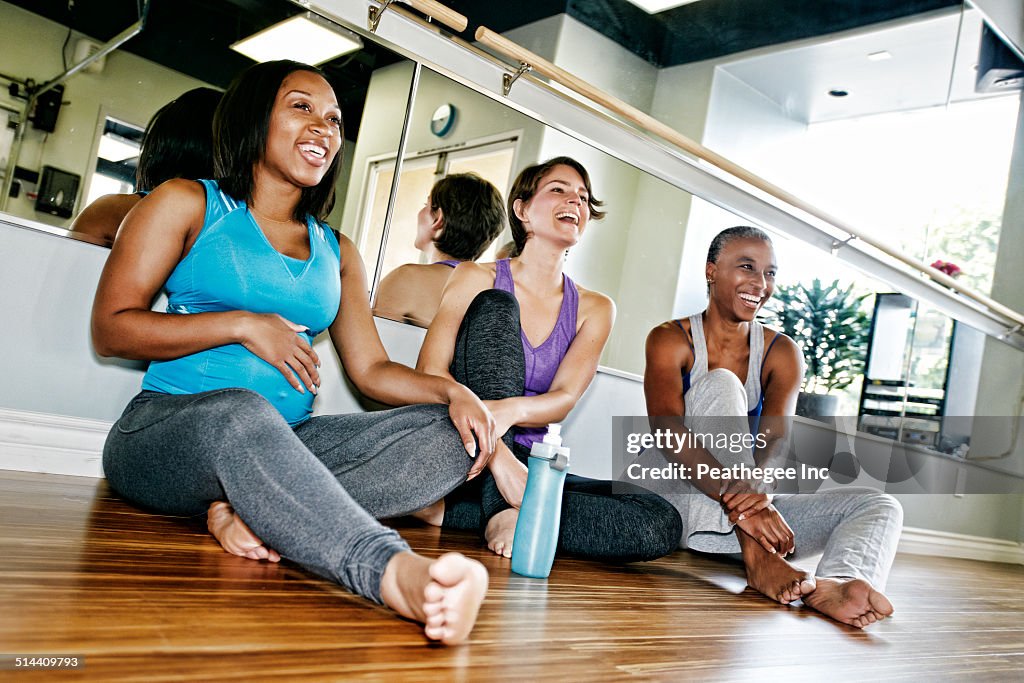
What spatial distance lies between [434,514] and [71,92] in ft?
3.33

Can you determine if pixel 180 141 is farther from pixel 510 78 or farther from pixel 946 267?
pixel 946 267

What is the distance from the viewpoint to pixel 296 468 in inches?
34.9

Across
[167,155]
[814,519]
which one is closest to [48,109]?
[167,155]

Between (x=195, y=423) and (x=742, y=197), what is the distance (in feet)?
6.99

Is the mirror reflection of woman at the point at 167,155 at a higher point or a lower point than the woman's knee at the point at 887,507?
higher

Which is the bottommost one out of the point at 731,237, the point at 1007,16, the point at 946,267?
the point at 731,237

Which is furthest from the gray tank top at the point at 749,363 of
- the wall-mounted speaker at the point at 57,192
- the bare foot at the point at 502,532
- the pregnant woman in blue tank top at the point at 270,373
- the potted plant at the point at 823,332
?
the wall-mounted speaker at the point at 57,192

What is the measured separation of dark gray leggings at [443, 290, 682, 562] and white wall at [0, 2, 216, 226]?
0.72 m

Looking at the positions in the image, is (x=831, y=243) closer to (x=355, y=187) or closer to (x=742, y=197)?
(x=742, y=197)

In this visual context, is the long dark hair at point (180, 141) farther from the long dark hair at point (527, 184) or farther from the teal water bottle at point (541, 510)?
the teal water bottle at point (541, 510)

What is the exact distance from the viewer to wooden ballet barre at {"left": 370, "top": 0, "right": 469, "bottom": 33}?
67.1 inches

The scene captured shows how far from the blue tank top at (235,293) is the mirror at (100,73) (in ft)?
1.01

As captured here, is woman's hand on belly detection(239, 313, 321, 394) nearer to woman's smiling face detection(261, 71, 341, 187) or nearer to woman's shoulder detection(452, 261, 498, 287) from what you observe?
woman's smiling face detection(261, 71, 341, 187)

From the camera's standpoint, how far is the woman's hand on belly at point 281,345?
3.97 ft
